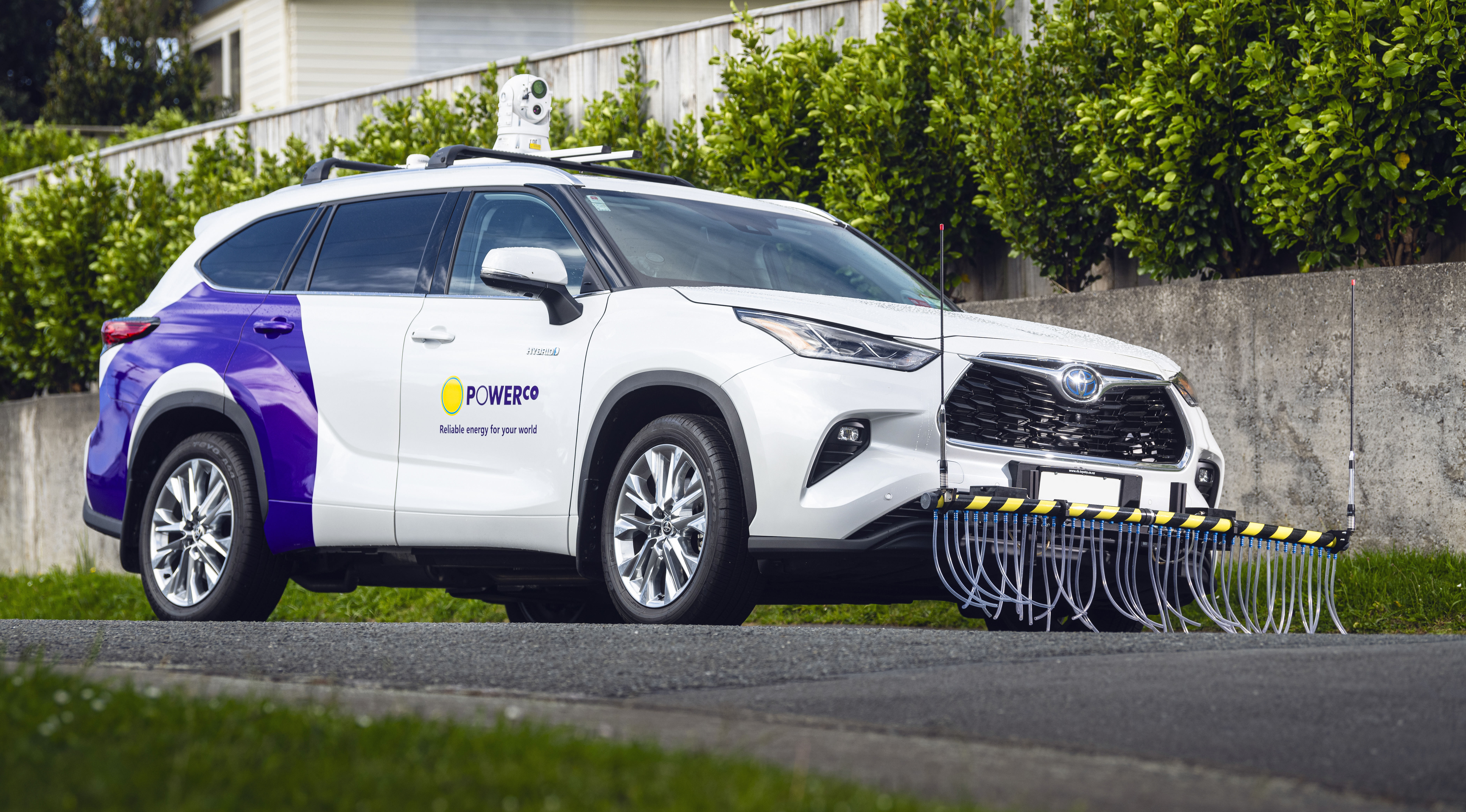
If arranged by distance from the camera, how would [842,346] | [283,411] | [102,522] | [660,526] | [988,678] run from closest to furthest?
[988,678] → [842,346] → [660,526] → [283,411] → [102,522]

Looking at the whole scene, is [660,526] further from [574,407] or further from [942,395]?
[942,395]

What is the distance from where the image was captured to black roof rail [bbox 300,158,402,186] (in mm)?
8438

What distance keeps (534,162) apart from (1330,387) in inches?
156

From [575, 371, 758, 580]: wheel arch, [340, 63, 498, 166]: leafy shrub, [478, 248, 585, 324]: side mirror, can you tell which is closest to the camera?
[575, 371, 758, 580]: wheel arch

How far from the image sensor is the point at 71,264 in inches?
603

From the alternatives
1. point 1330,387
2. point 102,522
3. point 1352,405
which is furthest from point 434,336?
point 1330,387

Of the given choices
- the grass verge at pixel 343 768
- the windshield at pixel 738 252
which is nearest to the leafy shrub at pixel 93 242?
the windshield at pixel 738 252

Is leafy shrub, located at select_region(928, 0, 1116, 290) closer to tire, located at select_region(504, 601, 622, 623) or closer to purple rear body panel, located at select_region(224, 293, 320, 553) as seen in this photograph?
tire, located at select_region(504, 601, 622, 623)

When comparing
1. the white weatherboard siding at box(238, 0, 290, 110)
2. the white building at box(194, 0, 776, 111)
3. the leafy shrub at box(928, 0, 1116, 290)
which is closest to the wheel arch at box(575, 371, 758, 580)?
the leafy shrub at box(928, 0, 1116, 290)

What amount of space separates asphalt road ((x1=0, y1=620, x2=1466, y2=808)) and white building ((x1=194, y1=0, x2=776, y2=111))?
1738 centimetres

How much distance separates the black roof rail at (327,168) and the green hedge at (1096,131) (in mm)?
2901

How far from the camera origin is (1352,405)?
655 cm

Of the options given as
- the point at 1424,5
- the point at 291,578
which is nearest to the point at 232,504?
the point at 291,578

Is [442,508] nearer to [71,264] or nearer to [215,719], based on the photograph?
[215,719]
